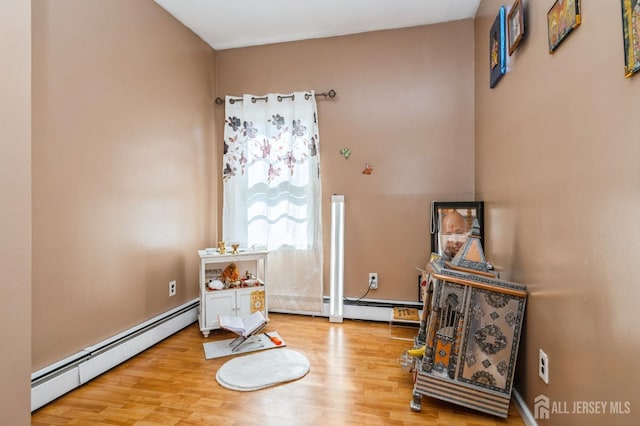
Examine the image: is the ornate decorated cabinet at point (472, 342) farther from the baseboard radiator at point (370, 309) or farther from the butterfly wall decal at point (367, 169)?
the butterfly wall decal at point (367, 169)

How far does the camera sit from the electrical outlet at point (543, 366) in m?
1.45

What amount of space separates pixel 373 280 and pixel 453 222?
894 millimetres

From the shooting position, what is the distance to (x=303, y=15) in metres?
2.82

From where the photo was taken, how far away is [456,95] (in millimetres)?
2900

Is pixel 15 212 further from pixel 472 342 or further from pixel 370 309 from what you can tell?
pixel 370 309

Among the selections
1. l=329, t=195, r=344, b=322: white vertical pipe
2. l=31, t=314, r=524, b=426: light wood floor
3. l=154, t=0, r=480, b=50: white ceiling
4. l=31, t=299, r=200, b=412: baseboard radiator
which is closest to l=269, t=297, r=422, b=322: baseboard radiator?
l=329, t=195, r=344, b=322: white vertical pipe

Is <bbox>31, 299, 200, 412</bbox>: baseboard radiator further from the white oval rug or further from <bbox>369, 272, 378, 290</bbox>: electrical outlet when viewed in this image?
<bbox>369, 272, 378, 290</bbox>: electrical outlet

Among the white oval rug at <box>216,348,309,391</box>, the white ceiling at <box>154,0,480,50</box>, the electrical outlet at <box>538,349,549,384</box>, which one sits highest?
the white ceiling at <box>154,0,480,50</box>

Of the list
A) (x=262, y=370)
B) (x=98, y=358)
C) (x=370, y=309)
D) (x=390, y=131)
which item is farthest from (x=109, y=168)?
(x=370, y=309)

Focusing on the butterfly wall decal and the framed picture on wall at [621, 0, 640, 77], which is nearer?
the framed picture on wall at [621, 0, 640, 77]

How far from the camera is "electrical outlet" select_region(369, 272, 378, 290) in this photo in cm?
308

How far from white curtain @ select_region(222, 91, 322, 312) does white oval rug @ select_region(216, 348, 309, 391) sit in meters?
0.87

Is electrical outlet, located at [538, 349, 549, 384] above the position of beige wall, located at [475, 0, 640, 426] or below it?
below

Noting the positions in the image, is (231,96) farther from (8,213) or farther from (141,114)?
(8,213)
